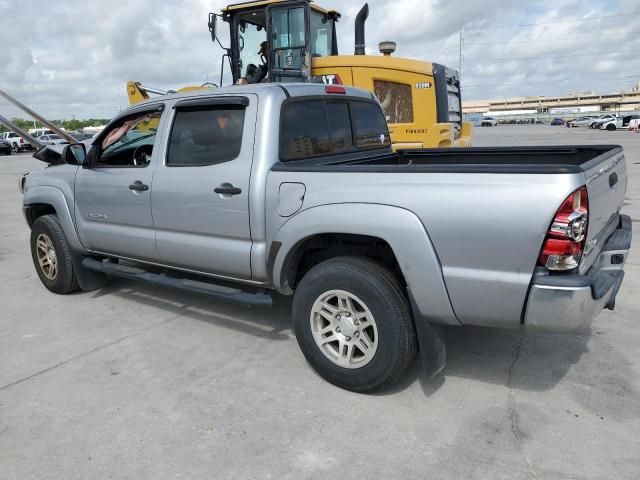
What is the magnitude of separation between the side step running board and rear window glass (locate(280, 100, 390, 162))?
1008 mm

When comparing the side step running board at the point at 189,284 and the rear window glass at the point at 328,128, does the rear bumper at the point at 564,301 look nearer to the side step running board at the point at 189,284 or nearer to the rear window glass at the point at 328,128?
the side step running board at the point at 189,284

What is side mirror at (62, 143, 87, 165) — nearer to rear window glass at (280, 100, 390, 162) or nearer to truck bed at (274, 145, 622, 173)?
rear window glass at (280, 100, 390, 162)

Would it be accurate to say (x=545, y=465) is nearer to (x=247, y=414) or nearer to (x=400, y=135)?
(x=247, y=414)

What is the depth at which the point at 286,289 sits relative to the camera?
3.72 meters

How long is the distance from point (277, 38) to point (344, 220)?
21.5 ft

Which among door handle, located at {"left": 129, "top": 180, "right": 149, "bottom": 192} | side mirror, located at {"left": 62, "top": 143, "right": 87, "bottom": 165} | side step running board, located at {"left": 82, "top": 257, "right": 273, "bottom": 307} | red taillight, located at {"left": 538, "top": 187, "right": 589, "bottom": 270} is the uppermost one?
side mirror, located at {"left": 62, "top": 143, "right": 87, "bottom": 165}

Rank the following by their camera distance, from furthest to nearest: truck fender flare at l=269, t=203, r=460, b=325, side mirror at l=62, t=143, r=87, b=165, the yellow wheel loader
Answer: the yellow wheel loader, side mirror at l=62, t=143, r=87, b=165, truck fender flare at l=269, t=203, r=460, b=325

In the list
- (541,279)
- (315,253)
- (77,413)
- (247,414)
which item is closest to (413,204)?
(541,279)

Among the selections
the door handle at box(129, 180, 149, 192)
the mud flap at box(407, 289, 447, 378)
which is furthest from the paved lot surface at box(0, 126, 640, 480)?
the door handle at box(129, 180, 149, 192)

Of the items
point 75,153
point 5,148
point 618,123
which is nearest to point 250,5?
point 75,153

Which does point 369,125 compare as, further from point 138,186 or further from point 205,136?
point 138,186

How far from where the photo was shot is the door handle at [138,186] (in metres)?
4.29

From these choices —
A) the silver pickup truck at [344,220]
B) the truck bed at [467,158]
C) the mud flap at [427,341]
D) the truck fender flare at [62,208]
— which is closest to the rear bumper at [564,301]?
the silver pickup truck at [344,220]

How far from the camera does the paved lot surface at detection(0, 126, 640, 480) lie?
2744mm
